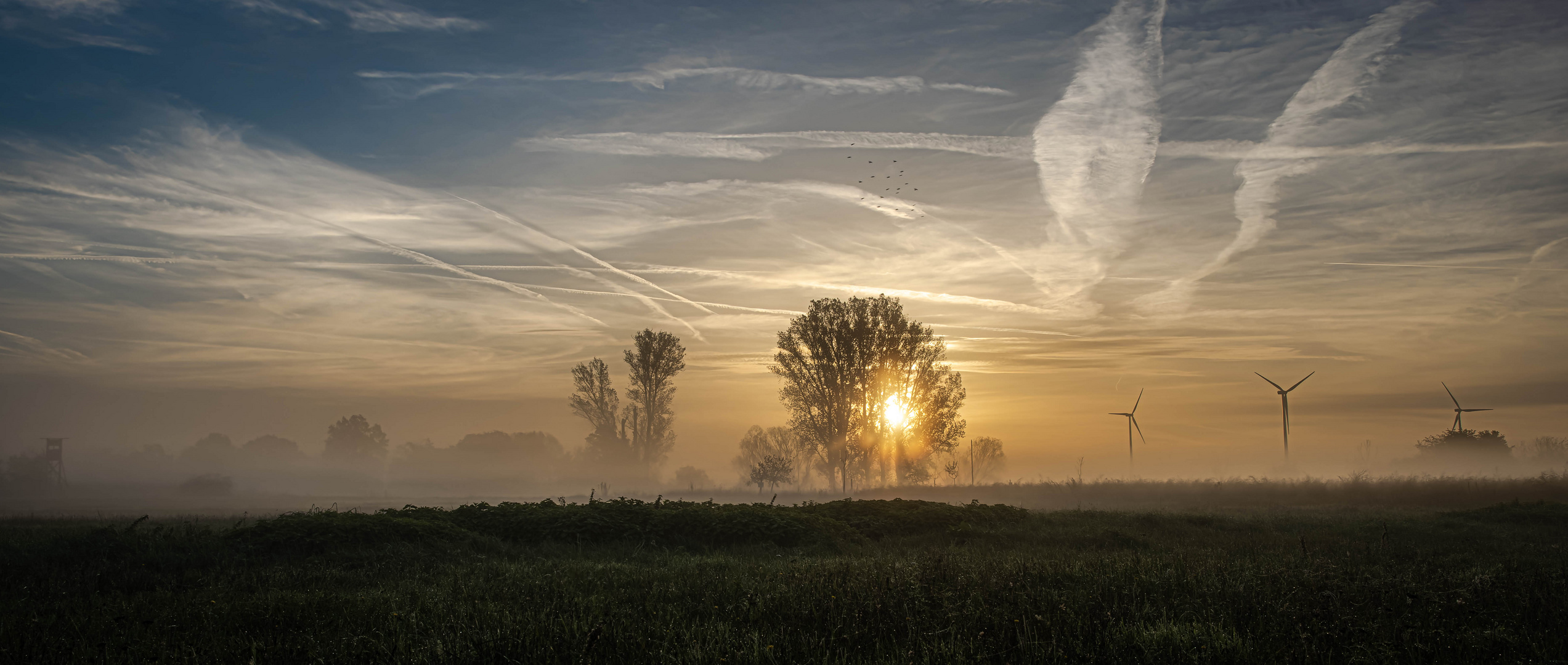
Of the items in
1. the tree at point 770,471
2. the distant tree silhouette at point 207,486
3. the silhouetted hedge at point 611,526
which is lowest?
the distant tree silhouette at point 207,486

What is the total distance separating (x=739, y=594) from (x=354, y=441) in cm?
11966

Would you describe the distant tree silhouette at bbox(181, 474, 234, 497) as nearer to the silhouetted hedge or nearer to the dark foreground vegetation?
the dark foreground vegetation

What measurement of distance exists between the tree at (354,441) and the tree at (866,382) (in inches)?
3368

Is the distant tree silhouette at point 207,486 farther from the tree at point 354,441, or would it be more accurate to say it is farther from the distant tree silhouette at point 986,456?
the distant tree silhouette at point 986,456

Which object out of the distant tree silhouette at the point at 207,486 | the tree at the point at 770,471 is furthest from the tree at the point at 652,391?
the distant tree silhouette at the point at 207,486

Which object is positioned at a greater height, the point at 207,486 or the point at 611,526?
the point at 611,526

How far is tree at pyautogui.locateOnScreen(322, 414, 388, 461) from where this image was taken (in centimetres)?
10944

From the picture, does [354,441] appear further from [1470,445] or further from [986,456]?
[1470,445]

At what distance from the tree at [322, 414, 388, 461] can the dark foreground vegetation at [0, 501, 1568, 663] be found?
10100cm

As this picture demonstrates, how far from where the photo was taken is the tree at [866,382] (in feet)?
169

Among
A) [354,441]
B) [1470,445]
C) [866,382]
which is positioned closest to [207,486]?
[354,441]

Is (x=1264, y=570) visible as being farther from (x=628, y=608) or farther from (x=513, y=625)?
(x=513, y=625)

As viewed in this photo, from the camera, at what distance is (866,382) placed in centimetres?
5172

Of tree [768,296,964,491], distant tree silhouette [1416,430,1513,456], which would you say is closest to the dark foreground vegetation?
tree [768,296,964,491]
